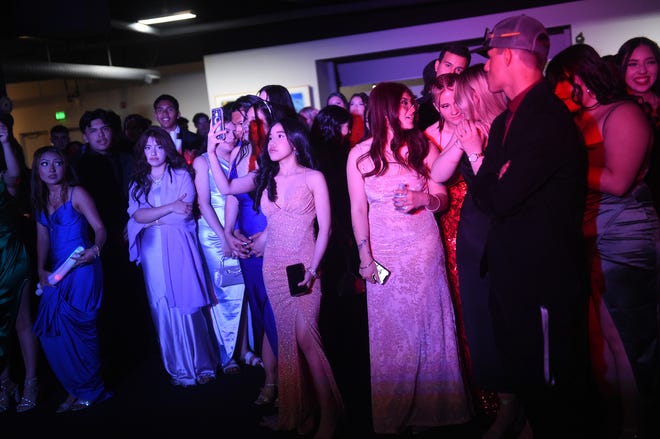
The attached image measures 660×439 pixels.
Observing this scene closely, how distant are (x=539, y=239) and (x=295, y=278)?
1416 mm

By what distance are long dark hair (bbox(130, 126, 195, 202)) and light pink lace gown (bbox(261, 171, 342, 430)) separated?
1.29 metres

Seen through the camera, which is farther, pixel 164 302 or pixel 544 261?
pixel 164 302

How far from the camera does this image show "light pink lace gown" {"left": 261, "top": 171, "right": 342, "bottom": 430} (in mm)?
3213

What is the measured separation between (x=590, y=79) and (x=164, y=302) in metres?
3.13

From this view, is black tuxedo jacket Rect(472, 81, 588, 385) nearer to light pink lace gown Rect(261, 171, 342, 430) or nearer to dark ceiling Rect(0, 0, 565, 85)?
light pink lace gown Rect(261, 171, 342, 430)

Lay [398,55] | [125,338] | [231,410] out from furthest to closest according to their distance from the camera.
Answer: [398,55] < [125,338] < [231,410]

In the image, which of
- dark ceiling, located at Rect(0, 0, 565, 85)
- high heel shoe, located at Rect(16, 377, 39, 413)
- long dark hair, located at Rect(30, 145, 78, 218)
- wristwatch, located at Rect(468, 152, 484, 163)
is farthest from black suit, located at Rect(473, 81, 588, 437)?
dark ceiling, located at Rect(0, 0, 565, 85)

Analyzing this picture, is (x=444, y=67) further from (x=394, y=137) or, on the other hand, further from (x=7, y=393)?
(x=7, y=393)

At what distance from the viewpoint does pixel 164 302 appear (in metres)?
4.30

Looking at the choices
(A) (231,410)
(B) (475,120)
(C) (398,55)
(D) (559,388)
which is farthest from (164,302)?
(C) (398,55)

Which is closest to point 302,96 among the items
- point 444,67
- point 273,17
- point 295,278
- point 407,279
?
point 273,17

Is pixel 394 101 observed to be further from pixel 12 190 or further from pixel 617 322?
pixel 12 190

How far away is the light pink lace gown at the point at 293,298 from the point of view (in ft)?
10.5

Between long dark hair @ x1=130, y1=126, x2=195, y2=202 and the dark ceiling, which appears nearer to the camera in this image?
long dark hair @ x1=130, y1=126, x2=195, y2=202
